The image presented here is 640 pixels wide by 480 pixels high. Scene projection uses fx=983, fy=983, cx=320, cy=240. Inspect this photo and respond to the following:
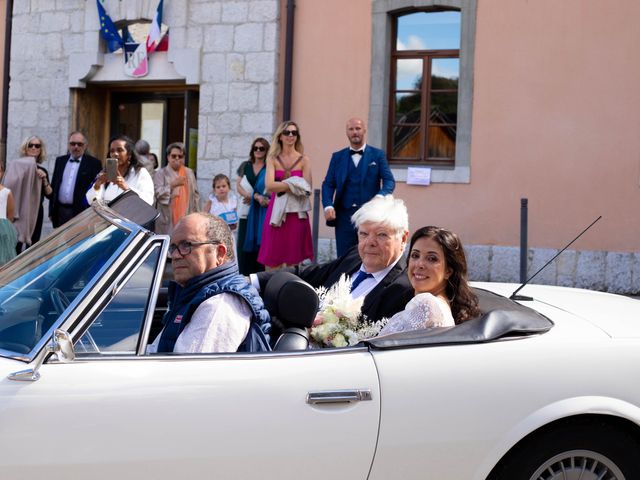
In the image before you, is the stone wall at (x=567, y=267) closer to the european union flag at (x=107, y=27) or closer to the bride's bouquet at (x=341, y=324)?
the european union flag at (x=107, y=27)

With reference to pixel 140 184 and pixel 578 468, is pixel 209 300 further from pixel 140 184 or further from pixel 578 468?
pixel 140 184

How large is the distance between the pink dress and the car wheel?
6.66 meters

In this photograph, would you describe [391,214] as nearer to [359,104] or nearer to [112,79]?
[359,104]

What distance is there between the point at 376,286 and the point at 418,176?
837cm

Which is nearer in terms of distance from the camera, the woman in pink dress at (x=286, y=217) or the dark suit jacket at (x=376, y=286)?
the dark suit jacket at (x=376, y=286)

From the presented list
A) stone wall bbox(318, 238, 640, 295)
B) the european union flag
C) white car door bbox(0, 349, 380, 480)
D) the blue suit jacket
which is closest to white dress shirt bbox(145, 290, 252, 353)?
white car door bbox(0, 349, 380, 480)

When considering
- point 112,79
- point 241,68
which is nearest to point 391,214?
point 241,68

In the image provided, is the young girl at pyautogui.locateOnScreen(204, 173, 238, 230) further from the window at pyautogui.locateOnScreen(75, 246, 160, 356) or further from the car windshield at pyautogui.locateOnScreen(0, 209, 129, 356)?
the window at pyautogui.locateOnScreen(75, 246, 160, 356)

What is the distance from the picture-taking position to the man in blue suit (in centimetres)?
976

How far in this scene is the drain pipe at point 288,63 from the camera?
1349 centimetres

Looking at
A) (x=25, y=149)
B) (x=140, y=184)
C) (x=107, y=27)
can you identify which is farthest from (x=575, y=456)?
(x=107, y=27)

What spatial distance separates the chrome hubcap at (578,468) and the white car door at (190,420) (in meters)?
0.64

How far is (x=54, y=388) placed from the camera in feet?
9.69

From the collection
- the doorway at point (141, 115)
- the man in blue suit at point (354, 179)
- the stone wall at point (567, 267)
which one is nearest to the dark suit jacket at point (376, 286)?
the man in blue suit at point (354, 179)
